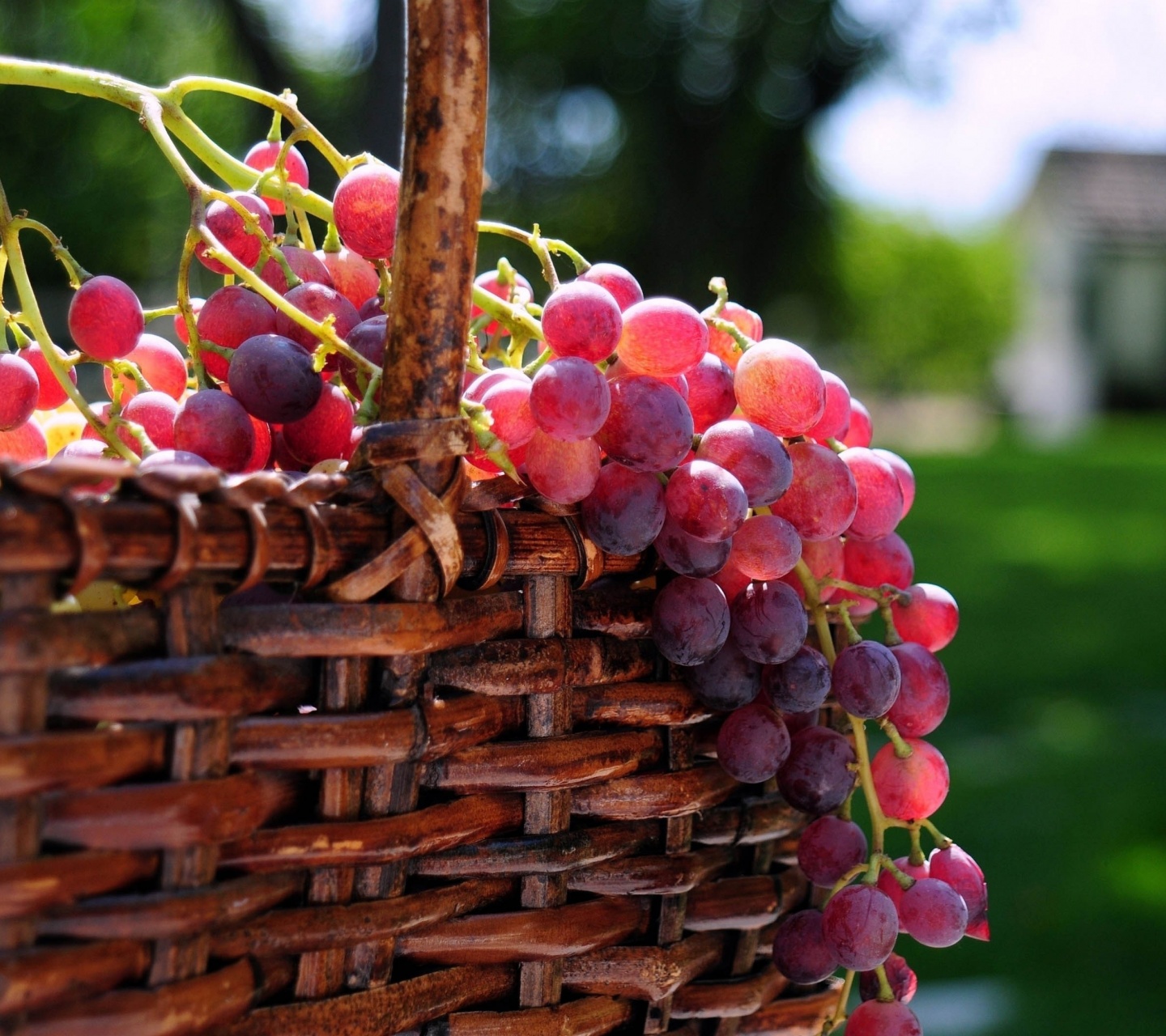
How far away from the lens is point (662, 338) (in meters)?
0.54

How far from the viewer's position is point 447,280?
1.53ft

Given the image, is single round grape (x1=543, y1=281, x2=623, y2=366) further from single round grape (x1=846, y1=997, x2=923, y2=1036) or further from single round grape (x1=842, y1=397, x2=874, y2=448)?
single round grape (x1=846, y1=997, x2=923, y2=1036)

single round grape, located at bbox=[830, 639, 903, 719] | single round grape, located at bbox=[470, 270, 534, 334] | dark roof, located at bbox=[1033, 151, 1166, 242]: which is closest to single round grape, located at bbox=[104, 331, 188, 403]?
single round grape, located at bbox=[470, 270, 534, 334]

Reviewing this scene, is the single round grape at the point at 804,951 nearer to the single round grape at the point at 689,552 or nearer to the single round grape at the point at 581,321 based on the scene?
the single round grape at the point at 689,552

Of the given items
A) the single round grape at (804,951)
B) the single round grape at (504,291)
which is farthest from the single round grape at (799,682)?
the single round grape at (504,291)

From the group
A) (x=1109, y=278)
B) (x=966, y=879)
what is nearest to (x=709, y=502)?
(x=966, y=879)

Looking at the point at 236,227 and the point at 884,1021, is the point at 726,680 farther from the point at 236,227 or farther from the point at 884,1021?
the point at 236,227

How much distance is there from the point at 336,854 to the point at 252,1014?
65mm

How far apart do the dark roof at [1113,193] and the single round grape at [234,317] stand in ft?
60.8

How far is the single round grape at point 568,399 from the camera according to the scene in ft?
1.63

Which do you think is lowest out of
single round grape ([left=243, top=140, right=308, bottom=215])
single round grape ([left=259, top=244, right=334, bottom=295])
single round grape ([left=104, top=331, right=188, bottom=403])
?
single round grape ([left=104, top=331, right=188, bottom=403])

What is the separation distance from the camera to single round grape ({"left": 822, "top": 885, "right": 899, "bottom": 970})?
547 millimetres

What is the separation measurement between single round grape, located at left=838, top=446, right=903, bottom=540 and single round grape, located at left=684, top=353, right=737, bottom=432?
0.06 meters

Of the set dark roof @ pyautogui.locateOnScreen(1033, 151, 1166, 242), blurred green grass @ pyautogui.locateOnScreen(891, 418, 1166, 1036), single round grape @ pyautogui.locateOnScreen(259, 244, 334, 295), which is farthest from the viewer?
dark roof @ pyautogui.locateOnScreen(1033, 151, 1166, 242)
